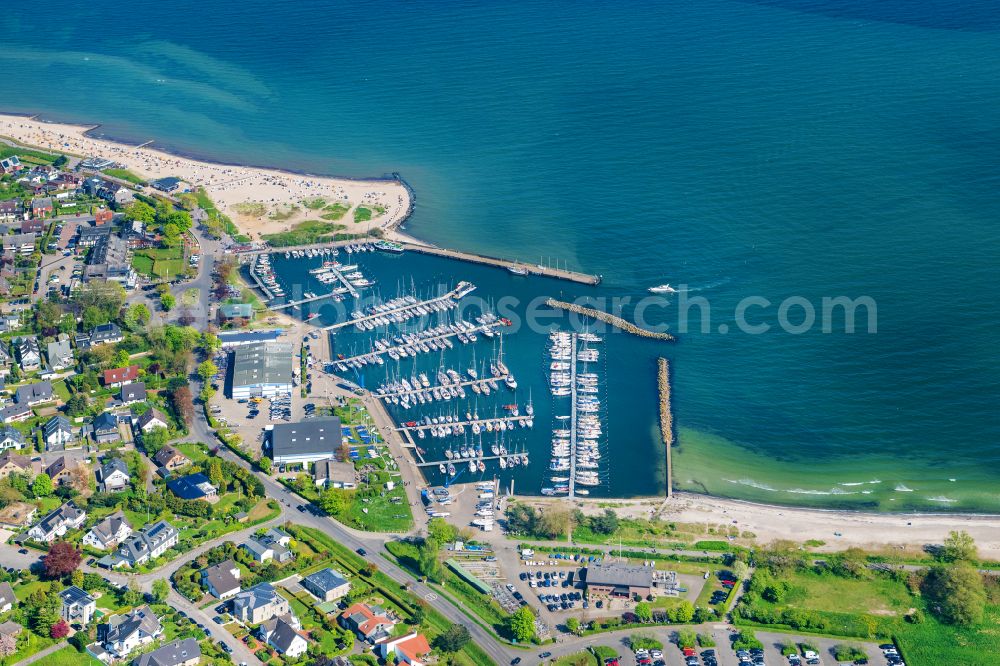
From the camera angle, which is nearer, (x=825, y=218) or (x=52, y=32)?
(x=825, y=218)

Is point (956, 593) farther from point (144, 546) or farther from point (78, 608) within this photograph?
point (78, 608)

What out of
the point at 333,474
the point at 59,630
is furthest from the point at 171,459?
the point at 59,630

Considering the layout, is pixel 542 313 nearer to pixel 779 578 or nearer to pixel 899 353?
pixel 899 353

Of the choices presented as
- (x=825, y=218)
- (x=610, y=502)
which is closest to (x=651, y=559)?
(x=610, y=502)

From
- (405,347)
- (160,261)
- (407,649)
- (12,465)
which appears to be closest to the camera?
(407,649)

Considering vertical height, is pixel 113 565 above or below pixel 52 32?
below

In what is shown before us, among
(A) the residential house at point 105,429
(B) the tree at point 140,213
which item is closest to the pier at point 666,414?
(A) the residential house at point 105,429
